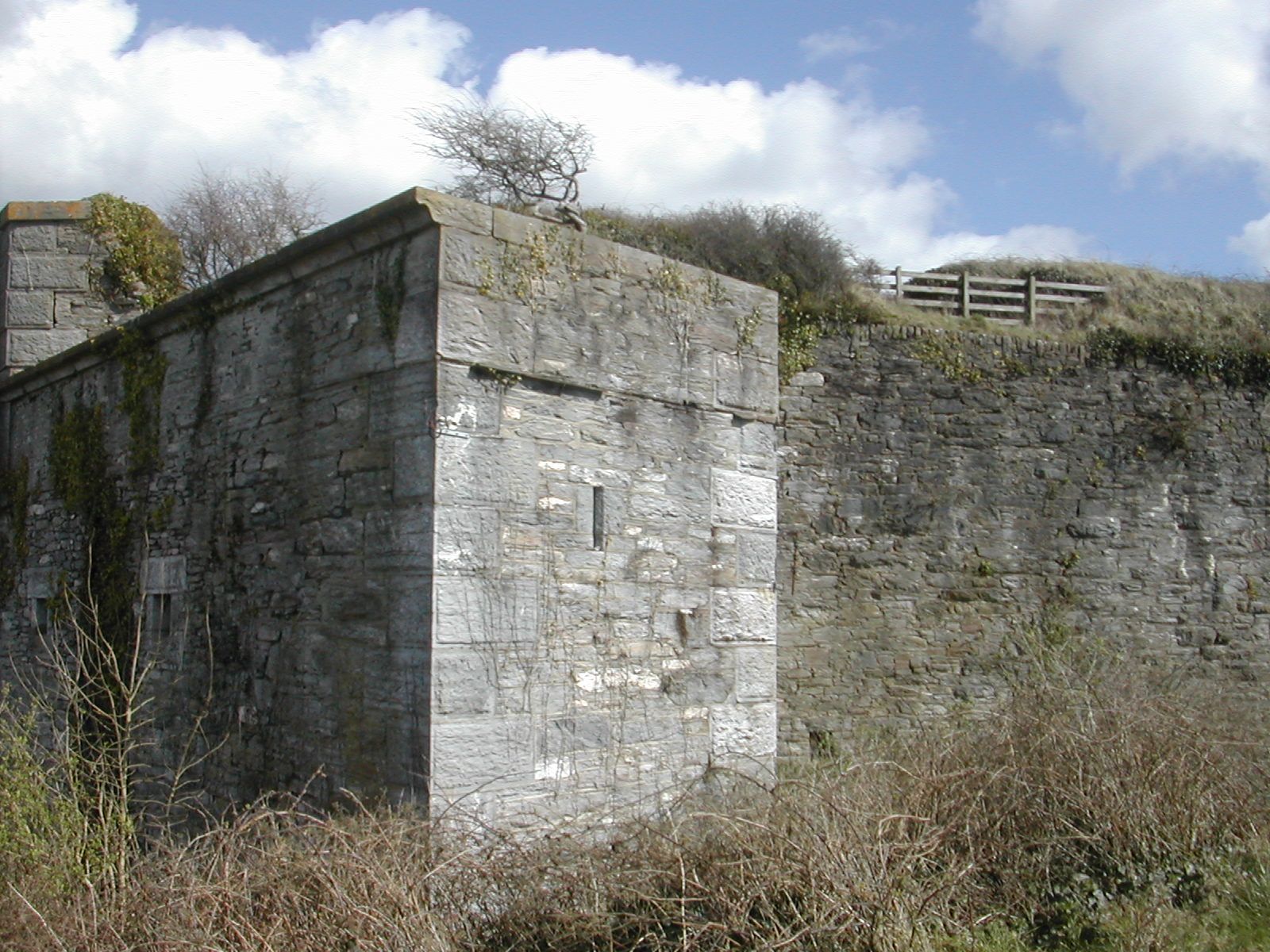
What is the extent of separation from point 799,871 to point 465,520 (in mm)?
2226

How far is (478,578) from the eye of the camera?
5.71m

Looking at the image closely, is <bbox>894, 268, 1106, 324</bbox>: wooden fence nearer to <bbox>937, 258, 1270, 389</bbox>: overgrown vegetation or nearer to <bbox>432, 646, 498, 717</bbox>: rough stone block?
<bbox>937, 258, 1270, 389</bbox>: overgrown vegetation

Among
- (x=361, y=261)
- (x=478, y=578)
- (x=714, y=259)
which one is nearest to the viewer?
(x=478, y=578)

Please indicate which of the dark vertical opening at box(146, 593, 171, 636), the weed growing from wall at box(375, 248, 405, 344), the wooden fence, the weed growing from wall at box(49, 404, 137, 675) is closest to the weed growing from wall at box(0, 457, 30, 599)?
the weed growing from wall at box(49, 404, 137, 675)

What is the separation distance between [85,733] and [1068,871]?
21.3 ft

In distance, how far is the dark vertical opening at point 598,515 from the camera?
626 cm

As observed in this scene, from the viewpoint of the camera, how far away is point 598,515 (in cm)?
629

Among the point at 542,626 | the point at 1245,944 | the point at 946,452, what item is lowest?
the point at 1245,944

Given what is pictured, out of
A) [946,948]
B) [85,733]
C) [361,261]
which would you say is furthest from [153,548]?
[946,948]

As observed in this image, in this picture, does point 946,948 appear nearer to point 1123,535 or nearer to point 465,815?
point 465,815

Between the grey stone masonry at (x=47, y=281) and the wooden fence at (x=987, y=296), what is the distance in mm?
9273

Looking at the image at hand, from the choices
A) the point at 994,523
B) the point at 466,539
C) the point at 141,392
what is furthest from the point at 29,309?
the point at 994,523

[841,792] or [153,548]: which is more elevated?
[153,548]

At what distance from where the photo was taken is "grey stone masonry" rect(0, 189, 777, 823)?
5.69 metres
